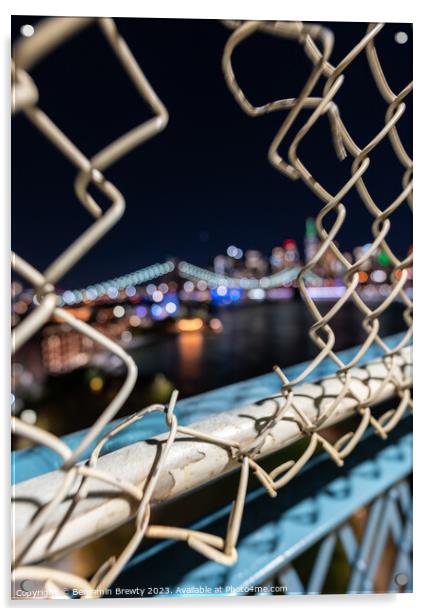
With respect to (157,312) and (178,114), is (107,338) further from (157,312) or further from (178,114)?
(157,312)

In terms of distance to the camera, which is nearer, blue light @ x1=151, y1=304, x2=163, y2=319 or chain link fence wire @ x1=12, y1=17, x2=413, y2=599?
chain link fence wire @ x1=12, y1=17, x2=413, y2=599

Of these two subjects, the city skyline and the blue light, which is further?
the blue light

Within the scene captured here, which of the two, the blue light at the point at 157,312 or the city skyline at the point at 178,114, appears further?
the blue light at the point at 157,312

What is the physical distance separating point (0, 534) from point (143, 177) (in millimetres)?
1055

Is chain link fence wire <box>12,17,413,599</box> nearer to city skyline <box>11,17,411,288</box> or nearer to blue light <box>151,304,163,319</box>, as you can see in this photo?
city skyline <box>11,17,411,288</box>

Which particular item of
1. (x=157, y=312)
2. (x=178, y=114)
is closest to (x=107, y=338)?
(x=178, y=114)

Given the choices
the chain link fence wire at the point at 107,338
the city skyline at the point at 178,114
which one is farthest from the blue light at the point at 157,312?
the chain link fence wire at the point at 107,338

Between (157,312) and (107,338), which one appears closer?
(107,338)

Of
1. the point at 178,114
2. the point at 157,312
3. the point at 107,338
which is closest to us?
the point at 107,338

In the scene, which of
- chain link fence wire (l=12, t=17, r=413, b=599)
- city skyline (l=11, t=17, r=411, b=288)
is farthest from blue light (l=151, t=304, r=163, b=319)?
chain link fence wire (l=12, t=17, r=413, b=599)

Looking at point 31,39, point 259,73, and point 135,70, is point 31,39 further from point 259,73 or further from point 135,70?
point 259,73

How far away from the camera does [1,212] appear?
0.59m

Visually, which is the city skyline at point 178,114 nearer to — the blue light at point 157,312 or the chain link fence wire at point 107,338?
the chain link fence wire at point 107,338

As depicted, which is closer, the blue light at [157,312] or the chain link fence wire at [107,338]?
the chain link fence wire at [107,338]
